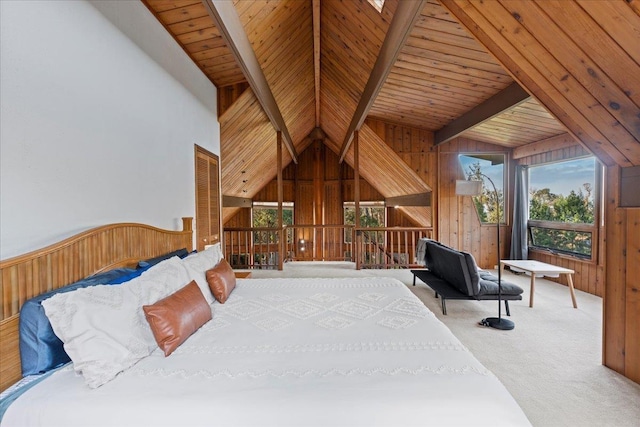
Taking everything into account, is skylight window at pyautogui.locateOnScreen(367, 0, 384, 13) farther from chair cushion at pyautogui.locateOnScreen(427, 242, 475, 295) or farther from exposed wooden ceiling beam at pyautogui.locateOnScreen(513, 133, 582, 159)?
exposed wooden ceiling beam at pyautogui.locateOnScreen(513, 133, 582, 159)

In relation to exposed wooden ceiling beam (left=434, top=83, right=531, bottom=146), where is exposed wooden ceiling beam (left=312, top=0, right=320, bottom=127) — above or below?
above

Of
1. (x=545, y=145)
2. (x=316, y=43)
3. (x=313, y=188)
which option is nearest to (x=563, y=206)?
(x=545, y=145)

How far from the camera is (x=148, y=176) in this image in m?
2.35

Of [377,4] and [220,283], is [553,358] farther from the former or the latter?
[377,4]

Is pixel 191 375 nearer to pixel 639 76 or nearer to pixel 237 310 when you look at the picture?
pixel 237 310

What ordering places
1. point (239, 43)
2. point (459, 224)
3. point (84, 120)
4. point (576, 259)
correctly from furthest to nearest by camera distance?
point (459, 224) < point (576, 259) < point (239, 43) < point (84, 120)

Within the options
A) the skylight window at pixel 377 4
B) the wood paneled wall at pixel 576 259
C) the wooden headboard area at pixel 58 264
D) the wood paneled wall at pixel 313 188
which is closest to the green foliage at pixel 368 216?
the wood paneled wall at pixel 313 188

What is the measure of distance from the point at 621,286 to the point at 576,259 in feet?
8.86

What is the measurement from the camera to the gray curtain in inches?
205

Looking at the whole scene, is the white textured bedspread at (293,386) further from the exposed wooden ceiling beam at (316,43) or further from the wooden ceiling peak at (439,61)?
the exposed wooden ceiling beam at (316,43)

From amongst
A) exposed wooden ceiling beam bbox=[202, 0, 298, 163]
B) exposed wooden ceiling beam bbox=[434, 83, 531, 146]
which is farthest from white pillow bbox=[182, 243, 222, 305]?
exposed wooden ceiling beam bbox=[434, 83, 531, 146]

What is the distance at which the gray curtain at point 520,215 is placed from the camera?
5195 mm

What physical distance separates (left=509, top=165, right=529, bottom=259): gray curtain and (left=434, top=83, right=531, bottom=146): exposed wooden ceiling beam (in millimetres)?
1628

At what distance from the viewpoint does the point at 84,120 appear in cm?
169
